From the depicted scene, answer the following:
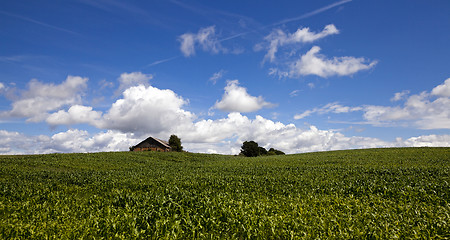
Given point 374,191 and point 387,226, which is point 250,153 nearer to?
point 374,191

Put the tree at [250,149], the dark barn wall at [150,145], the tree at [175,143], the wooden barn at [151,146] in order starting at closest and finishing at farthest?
the tree at [175,143], the wooden barn at [151,146], the dark barn wall at [150,145], the tree at [250,149]

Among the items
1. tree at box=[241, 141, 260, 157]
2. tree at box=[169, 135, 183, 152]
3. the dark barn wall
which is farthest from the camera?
tree at box=[241, 141, 260, 157]

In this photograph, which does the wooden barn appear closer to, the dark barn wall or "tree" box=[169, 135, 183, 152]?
the dark barn wall

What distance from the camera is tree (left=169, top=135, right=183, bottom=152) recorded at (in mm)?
83250

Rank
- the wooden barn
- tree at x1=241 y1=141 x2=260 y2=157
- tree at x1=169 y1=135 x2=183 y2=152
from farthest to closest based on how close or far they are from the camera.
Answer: tree at x1=241 y1=141 x2=260 y2=157
the wooden barn
tree at x1=169 y1=135 x2=183 y2=152

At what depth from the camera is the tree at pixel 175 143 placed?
273 ft

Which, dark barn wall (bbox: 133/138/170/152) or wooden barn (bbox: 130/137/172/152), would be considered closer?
wooden barn (bbox: 130/137/172/152)

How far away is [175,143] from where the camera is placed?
275ft

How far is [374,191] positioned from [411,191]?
2.06 meters

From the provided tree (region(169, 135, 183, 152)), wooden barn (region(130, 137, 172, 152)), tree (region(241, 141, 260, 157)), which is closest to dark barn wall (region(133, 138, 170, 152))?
wooden barn (region(130, 137, 172, 152))

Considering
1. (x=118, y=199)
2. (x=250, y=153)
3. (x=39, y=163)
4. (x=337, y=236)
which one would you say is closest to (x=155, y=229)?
(x=118, y=199)

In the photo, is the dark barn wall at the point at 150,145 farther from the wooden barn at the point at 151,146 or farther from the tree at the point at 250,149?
the tree at the point at 250,149

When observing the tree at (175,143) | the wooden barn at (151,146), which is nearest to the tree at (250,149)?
the tree at (175,143)

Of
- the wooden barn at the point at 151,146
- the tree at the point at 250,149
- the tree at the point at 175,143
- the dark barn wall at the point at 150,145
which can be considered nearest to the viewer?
→ the tree at the point at 175,143
